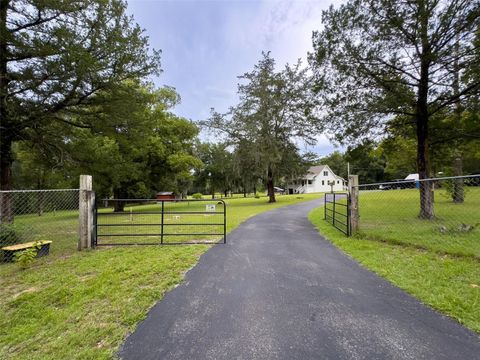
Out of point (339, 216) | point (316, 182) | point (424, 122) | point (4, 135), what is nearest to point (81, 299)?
point (4, 135)

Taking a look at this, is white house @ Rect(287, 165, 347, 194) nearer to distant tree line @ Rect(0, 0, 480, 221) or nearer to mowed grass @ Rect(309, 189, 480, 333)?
distant tree line @ Rect(0, 0, 480, 221)

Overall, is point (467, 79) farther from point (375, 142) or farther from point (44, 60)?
point (44, 60)

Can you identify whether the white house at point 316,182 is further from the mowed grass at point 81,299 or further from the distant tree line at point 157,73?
the mowed grass at point 81,299

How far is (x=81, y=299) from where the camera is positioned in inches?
127

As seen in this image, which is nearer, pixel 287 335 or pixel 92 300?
pixel 287 335

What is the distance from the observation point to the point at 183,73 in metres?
16.5

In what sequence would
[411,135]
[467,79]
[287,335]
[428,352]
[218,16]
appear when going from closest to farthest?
[428,352] → [287,335] → [467,79] → [411,135] → [218,16]

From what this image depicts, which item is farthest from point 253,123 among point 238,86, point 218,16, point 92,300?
point 92,300

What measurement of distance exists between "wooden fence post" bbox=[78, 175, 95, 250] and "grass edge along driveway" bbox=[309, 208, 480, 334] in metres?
6.63

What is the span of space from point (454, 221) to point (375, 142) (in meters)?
4.31

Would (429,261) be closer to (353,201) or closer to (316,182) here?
(353,201)

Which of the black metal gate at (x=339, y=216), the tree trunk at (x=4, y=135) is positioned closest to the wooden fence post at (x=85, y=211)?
the tree trunk at (x=4, y=135)

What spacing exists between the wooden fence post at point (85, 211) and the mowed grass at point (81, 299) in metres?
0.59

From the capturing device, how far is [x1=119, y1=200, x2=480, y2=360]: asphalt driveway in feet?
Answer: 6.88
